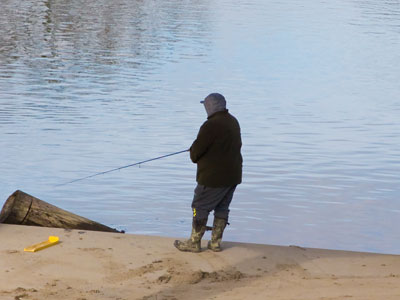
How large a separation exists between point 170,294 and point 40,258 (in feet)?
5.04

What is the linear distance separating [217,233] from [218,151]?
91 cm

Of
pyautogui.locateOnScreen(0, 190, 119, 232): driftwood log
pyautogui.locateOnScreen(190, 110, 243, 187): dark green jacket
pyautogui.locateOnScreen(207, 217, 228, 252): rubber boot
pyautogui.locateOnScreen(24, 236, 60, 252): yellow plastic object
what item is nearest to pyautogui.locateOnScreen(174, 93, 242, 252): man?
pyautogui.locateOnScreen(190, 110, 243, 187): dark green jacket

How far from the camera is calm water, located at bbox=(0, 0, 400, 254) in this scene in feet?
44.5

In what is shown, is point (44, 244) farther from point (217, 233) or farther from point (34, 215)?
point (217, 233)

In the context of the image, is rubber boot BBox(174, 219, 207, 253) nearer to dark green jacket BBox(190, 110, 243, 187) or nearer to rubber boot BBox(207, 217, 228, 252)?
rubber boot BBox(207, 217, 228, 252)

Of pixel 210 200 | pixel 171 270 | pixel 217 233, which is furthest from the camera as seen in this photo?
pixel 217 233

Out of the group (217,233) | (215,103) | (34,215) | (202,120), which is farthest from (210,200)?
(202,120)

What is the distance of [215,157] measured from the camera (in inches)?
378

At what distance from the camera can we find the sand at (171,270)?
8.63 metres

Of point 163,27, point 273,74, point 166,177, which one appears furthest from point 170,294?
point 163,27

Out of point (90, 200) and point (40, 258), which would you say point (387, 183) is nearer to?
point (90, 200)

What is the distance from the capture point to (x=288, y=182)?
15.1 metres

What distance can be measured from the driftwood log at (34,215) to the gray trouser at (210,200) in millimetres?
1728

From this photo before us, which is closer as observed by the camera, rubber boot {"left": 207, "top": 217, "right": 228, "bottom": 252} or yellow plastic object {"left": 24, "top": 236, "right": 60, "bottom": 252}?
yellow plastic object {"left": 24, "top": 236, "right": 60, "bottom": 252}
